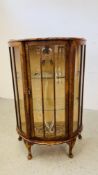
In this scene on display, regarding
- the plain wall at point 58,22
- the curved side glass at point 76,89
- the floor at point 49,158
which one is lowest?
the floor at point 49,158

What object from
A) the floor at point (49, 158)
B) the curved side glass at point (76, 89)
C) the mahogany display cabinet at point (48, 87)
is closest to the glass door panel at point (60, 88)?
the mahogany display cabinet at point (48, 87)

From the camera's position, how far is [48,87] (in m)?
1.49

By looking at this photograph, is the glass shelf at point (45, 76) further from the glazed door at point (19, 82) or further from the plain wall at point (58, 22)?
the plain wall at point (58, 22)

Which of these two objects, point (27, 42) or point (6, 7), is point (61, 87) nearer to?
point (27, 42)

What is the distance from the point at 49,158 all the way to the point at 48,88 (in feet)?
2.14

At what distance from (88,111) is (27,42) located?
63.8 inches

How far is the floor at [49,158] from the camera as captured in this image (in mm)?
1485

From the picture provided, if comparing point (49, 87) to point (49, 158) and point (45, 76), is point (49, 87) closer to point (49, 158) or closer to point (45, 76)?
point (45, 76)

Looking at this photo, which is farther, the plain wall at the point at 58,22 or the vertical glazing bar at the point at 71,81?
the plain wall at the point at 58,22

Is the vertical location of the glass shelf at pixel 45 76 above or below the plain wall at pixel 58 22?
below

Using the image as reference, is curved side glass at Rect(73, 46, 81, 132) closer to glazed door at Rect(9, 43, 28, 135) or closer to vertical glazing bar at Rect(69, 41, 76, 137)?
vertical glazing bar at Rect(69, 41, 76, 137)

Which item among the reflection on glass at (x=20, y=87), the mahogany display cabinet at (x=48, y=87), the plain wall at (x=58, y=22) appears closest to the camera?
the mahogany display cabinet at (x=48, y=87)

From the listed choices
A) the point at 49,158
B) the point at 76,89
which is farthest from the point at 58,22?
the point at 49,158

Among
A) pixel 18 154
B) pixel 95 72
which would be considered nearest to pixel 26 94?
pixel 18 154
